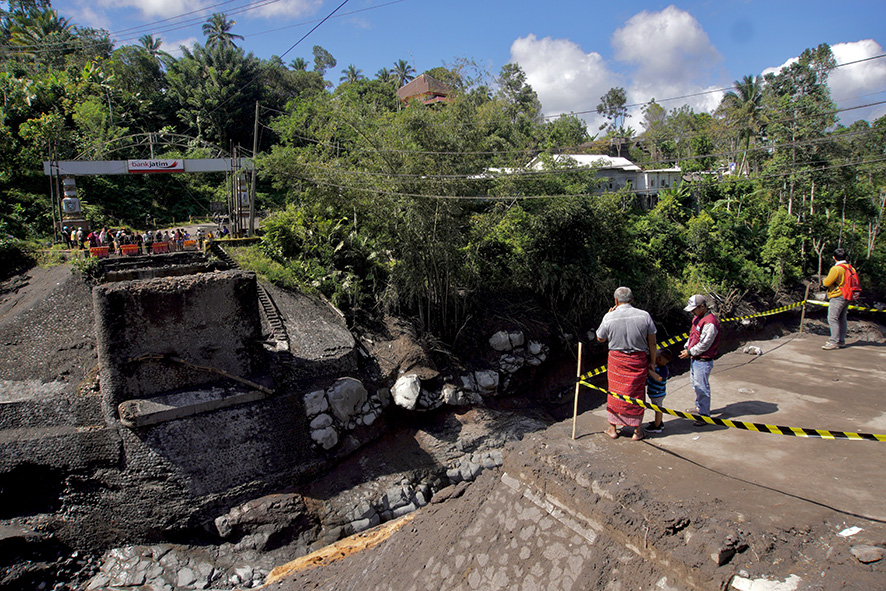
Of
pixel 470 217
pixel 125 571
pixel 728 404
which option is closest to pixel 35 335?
pixel 125 571

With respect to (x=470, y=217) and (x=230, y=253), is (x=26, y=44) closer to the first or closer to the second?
(x=230, y=253)

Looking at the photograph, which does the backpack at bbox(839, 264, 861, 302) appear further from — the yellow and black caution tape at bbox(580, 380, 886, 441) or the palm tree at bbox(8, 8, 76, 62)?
the palm tree at bbox(8, 8, 76, 62)

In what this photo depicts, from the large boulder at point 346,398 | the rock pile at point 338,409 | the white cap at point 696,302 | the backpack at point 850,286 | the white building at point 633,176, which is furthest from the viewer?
the white building at point 633,176

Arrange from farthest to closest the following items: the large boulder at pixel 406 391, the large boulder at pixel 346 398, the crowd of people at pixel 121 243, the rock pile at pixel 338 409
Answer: the crowd of people at pixel 121 243, the large boulder at pixel 406 391, the large boulder at pixel 346 398, the rock pile at pixel 338 409

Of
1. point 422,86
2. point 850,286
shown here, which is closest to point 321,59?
point 422,86

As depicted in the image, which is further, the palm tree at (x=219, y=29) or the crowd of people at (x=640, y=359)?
the palm tree at (x=219, y=29)

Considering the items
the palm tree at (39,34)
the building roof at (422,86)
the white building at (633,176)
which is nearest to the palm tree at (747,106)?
the white building at (633,176)

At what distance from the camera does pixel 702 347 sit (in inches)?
216

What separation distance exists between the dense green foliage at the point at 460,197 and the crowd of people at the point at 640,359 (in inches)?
227

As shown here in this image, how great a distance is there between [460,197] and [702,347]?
7551 millimetres

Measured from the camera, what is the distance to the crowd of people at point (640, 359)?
16.6 feet

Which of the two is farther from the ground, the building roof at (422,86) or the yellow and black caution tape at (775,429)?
the building roof at (422,86)

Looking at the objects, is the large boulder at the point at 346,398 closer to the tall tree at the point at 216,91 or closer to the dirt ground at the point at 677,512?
the dirt ground at the point at 677,512

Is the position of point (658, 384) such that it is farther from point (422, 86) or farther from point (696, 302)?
point (422, 86)
